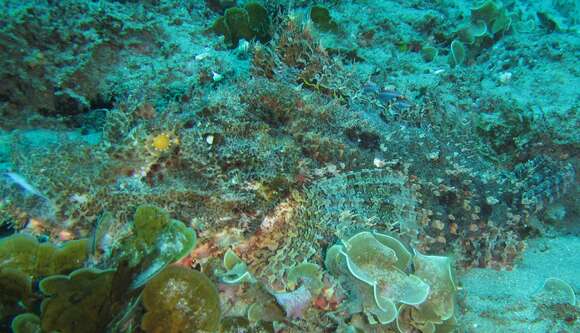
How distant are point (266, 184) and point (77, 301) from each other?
77.8 inches

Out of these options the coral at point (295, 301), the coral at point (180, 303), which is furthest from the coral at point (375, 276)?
the coral at point (180, 303)

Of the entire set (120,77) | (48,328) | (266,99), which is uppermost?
(266,99)

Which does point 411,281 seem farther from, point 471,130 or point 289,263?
point 471,130

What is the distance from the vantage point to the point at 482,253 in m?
4.66

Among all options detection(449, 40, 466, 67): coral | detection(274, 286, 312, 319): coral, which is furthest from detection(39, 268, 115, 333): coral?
detection(449, 40, 466, 67): coral

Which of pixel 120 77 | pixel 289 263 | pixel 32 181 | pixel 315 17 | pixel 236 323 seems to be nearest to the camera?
pixel 236 323

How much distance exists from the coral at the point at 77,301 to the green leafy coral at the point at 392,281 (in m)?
1.81

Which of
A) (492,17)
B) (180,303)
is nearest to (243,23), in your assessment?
(492,17)

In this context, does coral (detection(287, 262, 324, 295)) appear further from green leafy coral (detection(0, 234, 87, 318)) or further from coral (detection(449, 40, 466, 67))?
coral (detection(449, 40, 466, 67))

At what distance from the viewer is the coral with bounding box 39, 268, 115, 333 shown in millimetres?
2439

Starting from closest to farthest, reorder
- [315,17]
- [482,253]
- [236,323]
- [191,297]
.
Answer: [191,297] → [236,323] → [482,253] → [315,17]

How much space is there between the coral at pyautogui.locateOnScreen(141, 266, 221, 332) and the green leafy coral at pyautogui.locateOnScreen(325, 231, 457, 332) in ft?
3.89

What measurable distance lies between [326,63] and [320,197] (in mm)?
1683

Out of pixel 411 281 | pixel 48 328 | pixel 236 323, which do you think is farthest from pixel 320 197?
pixel 48 328
